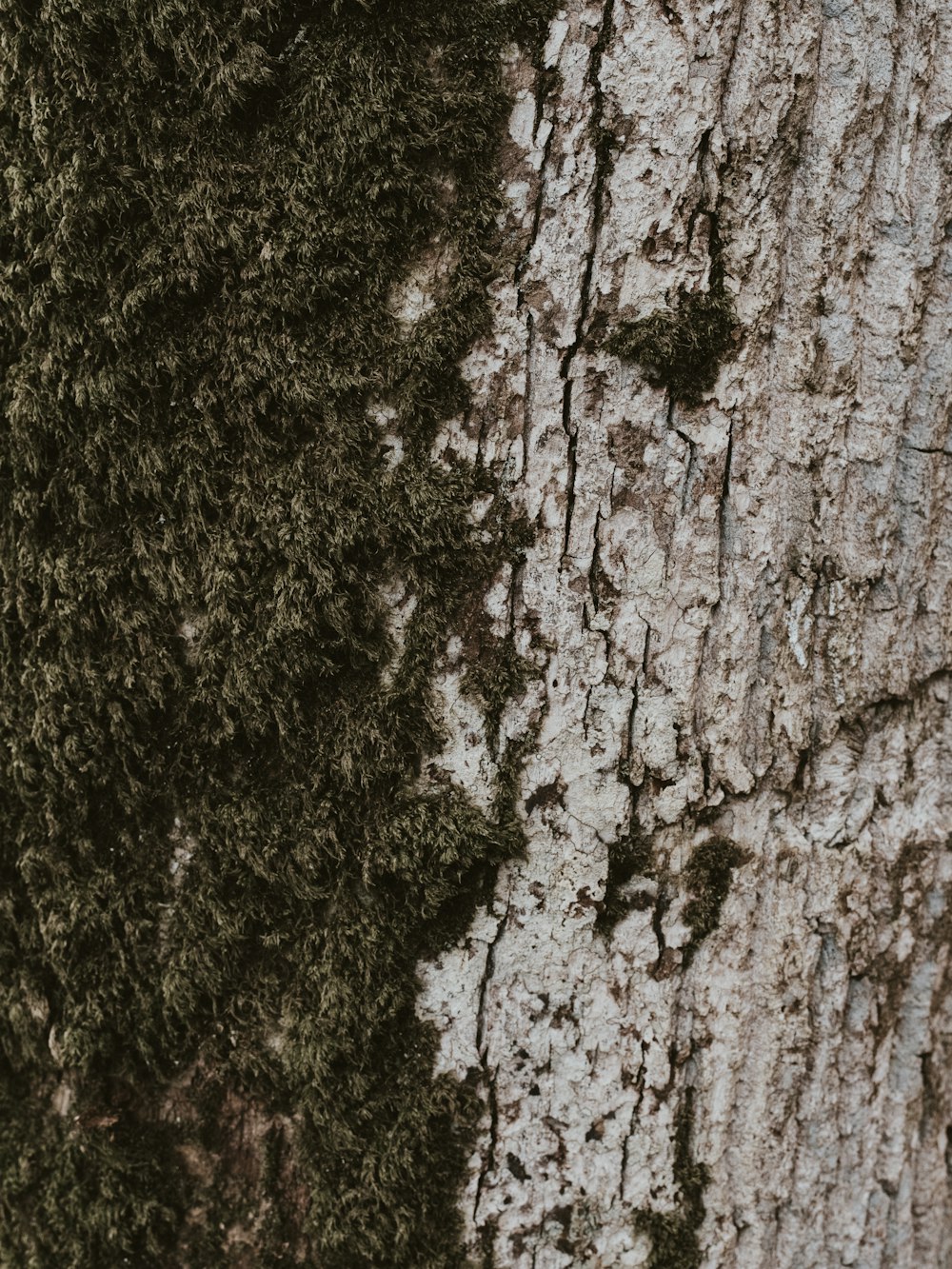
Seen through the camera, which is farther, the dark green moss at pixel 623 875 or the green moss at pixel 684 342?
the dark green moss at pixel 623 875

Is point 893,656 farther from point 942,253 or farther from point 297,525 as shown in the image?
point 297,525

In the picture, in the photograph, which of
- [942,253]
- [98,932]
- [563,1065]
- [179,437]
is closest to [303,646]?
[179,437]

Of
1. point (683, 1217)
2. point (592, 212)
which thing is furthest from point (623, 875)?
point (592, 212)

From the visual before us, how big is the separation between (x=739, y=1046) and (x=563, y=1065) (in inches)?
13.3

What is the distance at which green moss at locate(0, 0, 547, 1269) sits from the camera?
140 centimetres

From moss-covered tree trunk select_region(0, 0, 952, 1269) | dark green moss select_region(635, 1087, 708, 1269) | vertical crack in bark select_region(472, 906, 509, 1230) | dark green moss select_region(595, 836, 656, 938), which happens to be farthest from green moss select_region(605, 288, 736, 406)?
dark green moss select_region(635, 1087, 708, 1269)

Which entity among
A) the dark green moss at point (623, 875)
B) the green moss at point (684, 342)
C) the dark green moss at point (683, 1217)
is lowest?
the dark green moss at point (683, 1217)

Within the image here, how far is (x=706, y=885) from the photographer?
150cm

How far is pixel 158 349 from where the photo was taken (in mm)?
1479

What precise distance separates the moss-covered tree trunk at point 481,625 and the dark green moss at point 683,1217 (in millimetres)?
12

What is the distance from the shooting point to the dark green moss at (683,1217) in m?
1.49

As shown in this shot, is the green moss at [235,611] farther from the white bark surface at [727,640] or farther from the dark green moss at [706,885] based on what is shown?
the dark green moss at [706,885]

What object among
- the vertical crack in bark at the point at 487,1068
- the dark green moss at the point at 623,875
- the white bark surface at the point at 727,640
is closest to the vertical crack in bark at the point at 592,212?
the white bark surface at the point at 727,640

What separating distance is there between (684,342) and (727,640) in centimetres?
53
